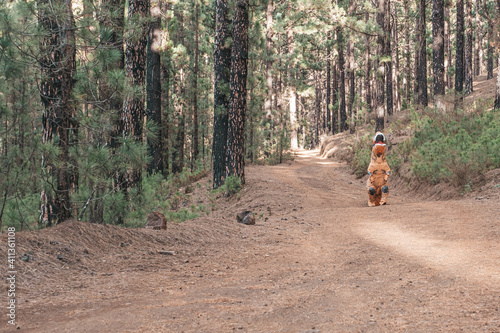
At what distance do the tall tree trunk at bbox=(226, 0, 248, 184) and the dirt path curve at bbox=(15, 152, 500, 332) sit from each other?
4.26 metres

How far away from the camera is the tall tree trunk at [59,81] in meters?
5.12

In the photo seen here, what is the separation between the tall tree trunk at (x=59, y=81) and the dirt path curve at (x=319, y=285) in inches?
72.4

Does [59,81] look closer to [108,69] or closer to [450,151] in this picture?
[108,69]

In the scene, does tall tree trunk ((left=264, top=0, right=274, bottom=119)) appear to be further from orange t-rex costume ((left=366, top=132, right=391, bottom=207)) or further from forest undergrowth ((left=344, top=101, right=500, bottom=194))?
orange t-rex costume ((left=366, top=132, right=391, bottom=207))

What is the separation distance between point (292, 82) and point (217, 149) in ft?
66.8

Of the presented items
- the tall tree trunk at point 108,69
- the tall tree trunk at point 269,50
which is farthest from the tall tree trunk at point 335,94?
the tall tree trunk at point 108,69

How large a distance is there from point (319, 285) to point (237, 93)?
8.34 m

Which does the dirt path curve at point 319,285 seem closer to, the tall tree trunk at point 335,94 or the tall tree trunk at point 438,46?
the tall tree trunk at point 438,46

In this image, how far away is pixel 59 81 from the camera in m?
5.24

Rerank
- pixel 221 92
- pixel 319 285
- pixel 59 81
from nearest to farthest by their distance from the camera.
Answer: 1. pixel 319 285
2. pixel 59 81
3. pixel 221 92

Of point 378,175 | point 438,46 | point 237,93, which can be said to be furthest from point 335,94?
point 378,175

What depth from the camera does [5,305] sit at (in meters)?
3.34

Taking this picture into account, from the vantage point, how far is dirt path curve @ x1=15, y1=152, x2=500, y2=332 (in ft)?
9.92

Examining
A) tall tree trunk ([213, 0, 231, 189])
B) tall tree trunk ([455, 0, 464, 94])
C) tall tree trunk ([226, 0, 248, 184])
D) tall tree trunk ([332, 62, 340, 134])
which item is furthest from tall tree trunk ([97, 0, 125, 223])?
tall tree trunk ([332, 62, 340, 134])
